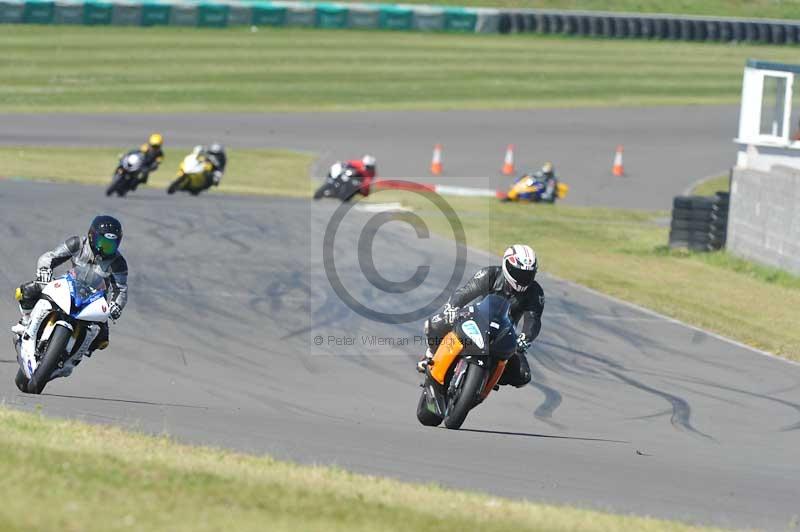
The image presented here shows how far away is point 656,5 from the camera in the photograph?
207ft

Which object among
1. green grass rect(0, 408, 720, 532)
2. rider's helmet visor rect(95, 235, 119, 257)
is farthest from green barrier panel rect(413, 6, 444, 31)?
green grass rect(0, 408, 720, 532)

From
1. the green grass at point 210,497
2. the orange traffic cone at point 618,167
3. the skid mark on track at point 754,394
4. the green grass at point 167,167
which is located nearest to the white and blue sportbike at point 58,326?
the green grass at point 210,497

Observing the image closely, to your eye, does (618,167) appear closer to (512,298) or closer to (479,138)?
(479,138)

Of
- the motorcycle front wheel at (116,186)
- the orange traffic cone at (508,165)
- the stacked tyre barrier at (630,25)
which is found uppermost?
the stacked tyre barrier at (630,25)

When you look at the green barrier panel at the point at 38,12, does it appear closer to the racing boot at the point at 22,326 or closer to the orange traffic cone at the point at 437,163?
the orange traffic cone at the point at 437,163

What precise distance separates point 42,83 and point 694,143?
21.3 metres

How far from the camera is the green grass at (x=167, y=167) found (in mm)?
30516

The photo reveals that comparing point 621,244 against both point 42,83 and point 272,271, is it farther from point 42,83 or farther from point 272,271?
point 42,83

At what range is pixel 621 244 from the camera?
26219 millimetres

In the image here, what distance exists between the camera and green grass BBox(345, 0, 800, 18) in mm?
61812

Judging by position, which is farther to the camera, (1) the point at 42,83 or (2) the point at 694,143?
(1) the point at 42,83

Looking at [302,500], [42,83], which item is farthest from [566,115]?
[302,500]

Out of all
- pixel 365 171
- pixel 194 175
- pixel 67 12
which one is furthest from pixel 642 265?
pixel 67 12

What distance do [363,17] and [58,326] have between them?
157 feet
